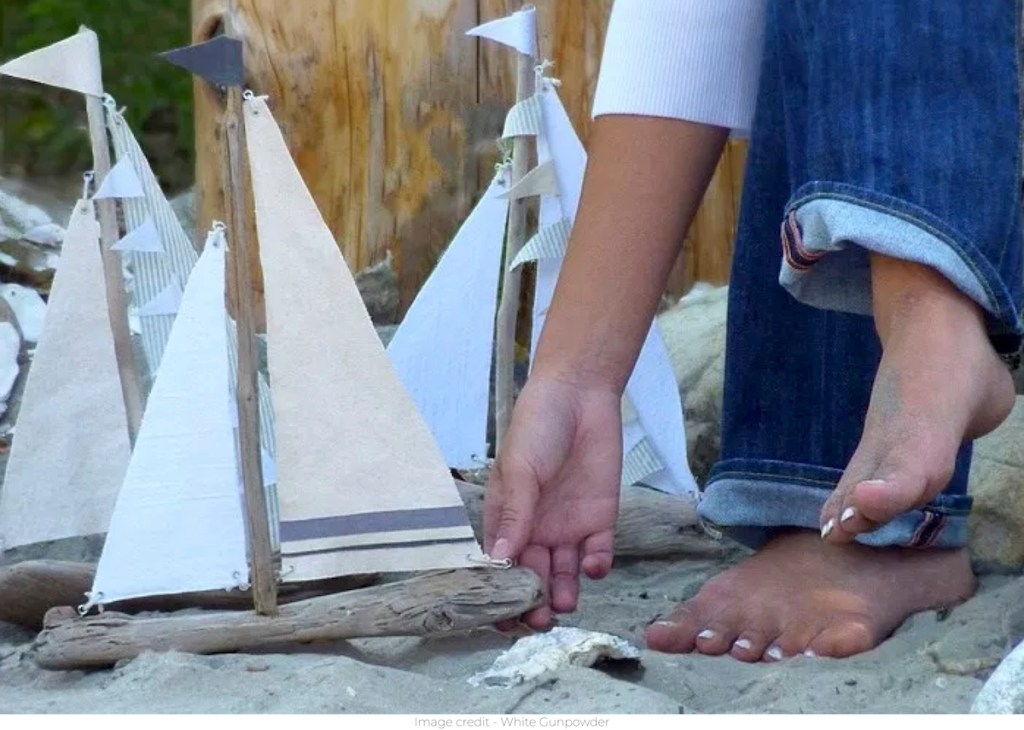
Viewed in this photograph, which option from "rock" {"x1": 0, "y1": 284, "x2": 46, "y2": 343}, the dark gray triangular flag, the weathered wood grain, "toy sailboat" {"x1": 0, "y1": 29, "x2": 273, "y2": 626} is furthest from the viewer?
"rock" {"x1": 0, "y1": 284, "x2": 46, "y2": 343}

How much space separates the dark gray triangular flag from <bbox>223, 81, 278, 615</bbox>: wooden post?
1 centimetres

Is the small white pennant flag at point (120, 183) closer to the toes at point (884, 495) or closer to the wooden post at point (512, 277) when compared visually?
the wooden post at point (512, 277)

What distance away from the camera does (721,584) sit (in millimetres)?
1759

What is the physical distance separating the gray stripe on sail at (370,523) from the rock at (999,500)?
68 cm

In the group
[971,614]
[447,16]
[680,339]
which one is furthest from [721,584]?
[447,16]

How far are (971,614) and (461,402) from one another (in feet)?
2.19

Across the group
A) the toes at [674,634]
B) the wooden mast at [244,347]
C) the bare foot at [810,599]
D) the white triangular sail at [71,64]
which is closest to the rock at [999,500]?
the bare foot at [810,599]

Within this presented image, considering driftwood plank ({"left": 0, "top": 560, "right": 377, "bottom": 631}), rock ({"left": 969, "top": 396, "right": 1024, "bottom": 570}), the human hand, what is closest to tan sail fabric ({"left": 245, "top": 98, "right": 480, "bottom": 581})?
the human hand

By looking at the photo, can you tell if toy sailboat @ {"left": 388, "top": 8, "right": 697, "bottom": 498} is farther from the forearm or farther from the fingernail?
the fingernail

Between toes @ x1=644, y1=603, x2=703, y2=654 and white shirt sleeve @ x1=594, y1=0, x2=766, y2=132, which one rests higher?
white shirt sleeve @ x1=594, y1=0, x2=766, y2=132

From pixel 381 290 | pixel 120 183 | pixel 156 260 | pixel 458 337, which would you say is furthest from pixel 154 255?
pixel 381 290

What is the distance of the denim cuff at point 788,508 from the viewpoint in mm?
1744

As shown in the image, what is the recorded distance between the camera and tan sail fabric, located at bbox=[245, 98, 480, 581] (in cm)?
152

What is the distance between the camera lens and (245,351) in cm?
152
